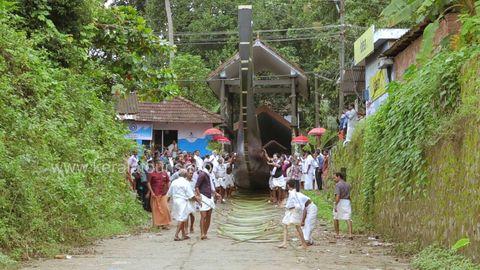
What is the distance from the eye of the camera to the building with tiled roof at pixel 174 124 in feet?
114

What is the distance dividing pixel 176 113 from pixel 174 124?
662 mm

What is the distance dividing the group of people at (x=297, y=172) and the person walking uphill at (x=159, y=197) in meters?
8.21

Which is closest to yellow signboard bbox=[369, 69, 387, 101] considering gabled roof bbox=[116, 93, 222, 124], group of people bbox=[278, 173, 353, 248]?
group of people bbox=[278, 173, 353, 248]

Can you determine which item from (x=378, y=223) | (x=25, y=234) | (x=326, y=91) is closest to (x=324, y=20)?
(x=326, y=91)

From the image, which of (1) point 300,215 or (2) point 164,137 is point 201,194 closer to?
(1) point 300,215

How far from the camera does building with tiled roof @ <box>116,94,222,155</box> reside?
34656 millimetres

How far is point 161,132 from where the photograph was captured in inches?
1405

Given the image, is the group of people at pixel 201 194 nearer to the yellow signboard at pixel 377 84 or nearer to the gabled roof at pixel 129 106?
the yellow signboard at pixel 377 84

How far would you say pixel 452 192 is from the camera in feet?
32.2

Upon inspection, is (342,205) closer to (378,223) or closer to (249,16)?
(378,223)

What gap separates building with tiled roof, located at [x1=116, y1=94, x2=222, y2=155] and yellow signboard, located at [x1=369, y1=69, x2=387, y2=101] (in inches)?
482

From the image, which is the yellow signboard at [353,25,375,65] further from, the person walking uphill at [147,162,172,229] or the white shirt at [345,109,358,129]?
the person walking uphill at [147,162,172,229]

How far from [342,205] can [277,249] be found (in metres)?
2.51

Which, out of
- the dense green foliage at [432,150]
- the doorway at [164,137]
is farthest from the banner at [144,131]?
the dense green foliage at [432,150]
